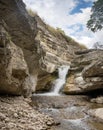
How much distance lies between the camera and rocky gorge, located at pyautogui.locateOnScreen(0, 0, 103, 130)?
1350 centimetres

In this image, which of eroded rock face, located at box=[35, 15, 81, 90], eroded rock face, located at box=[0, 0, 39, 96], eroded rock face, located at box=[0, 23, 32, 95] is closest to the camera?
eroded rock face, located at box=[0, 23, 32, 95]

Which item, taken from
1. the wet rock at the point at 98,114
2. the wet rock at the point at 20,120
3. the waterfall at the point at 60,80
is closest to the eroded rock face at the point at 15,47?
the wet rock at the point at 20,120

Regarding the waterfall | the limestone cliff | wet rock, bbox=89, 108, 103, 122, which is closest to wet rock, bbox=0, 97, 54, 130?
the limestone cliff

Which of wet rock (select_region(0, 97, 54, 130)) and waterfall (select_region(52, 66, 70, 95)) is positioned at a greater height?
waterfall (select_region(52, 66, 70, 95))

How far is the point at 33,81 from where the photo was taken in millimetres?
27422

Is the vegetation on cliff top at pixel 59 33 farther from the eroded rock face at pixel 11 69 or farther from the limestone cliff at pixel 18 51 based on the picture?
the eroded rock face at pixel 11 69

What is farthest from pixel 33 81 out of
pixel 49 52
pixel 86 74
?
pixel 49 52

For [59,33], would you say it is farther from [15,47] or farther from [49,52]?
[15,47]

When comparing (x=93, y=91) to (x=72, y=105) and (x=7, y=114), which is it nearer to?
(x=72, y=105)

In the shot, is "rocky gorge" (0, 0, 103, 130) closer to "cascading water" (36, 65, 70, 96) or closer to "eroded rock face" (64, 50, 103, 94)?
"eroded rock face" (64, 50, 103, 94)

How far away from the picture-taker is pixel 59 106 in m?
19.9

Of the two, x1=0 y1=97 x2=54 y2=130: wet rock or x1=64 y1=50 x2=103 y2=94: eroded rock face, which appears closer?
x1=0 y1=97 x2=54 y2=130: wet rock

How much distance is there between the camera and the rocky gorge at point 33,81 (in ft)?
44.3

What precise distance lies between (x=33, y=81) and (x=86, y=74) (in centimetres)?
618
